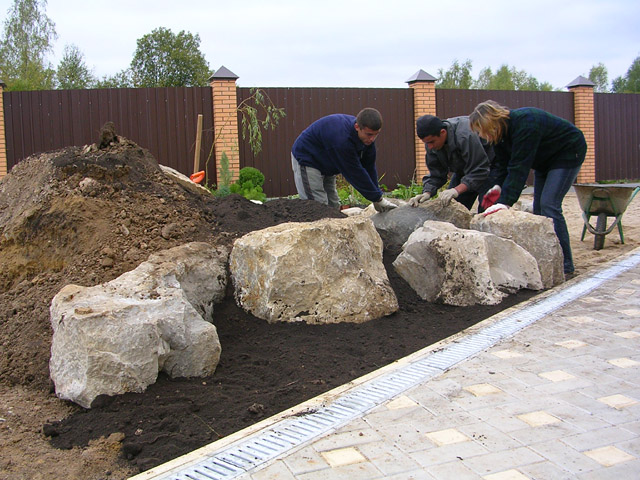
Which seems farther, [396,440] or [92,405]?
[92,405]

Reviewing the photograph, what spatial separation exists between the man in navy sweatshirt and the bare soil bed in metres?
0.56

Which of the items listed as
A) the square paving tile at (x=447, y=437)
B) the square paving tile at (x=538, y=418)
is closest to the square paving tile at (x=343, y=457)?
the square paving tile at (x=447, y=437)

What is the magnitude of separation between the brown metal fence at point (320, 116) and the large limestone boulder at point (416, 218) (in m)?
6.28

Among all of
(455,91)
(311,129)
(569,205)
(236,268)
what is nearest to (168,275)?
(236,268)

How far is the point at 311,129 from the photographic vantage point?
203 inches

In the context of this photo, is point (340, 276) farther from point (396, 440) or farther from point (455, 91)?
point (455, 91)

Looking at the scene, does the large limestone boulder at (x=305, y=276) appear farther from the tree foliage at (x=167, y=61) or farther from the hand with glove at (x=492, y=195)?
the tree foliage at (x=167, y=61)

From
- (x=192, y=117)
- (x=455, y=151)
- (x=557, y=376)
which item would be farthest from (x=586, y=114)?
(x=557, y=376)

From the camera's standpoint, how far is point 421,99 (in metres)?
12.7

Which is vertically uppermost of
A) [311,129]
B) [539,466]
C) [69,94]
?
[69,94]

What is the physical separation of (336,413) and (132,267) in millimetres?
1607

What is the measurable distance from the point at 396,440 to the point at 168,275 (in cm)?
158

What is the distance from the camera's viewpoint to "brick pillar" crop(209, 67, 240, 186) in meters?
11.2

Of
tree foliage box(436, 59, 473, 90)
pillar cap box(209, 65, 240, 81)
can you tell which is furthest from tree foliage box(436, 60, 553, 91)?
pillar cap box(209, 65, 240, 81)
